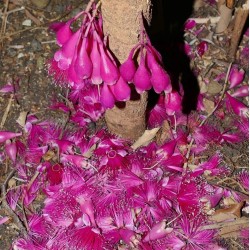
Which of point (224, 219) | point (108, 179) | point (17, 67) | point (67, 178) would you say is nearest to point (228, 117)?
point (224, 219)

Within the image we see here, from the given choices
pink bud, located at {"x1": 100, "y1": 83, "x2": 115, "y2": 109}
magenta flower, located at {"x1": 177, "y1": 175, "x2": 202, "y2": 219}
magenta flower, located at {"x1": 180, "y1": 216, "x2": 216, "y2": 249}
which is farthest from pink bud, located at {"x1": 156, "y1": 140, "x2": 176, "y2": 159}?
pink bud, located at {"x1": 100, "y1": 83, "x2": 115, "y2": 109}

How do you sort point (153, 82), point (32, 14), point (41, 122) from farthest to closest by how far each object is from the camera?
point (32, 14)
point (41, 122)
point (153, 82)

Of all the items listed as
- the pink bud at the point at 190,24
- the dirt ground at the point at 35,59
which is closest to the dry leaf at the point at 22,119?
the dirt ground at the point at 35,59

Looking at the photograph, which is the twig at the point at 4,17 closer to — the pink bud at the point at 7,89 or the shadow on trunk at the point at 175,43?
the pink bud at the point at 7,89

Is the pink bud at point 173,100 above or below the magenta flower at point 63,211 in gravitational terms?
above

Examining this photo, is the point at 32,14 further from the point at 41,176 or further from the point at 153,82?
the point at 153,82

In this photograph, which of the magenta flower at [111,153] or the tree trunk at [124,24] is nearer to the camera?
the tree trunk at [124,24]

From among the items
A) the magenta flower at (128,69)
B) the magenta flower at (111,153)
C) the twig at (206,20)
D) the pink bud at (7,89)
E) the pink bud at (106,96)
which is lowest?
the magenta flower at (111,153)
